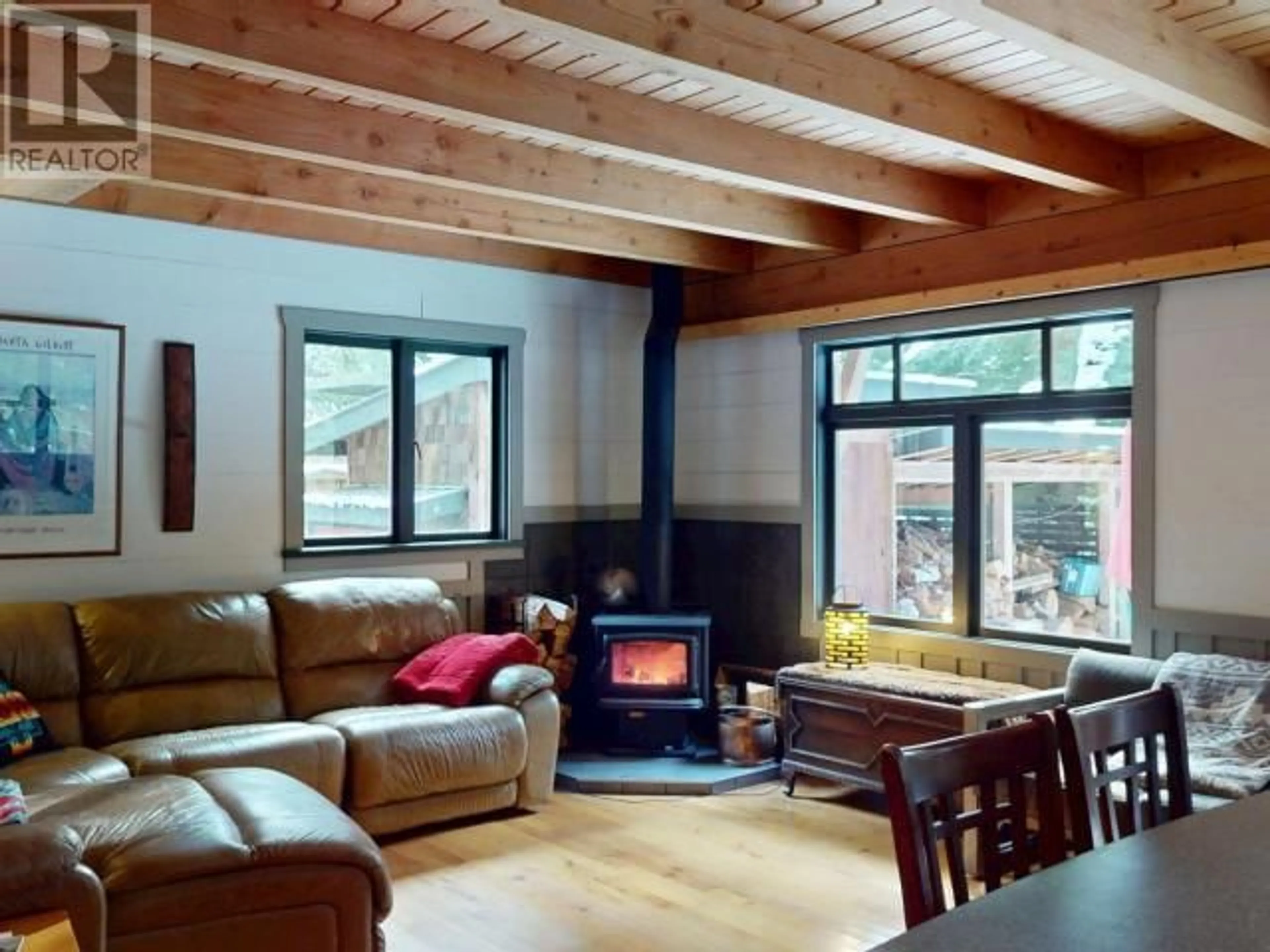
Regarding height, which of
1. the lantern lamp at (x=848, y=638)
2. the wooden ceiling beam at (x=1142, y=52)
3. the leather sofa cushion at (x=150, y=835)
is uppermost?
the wooden ceiling beam at (x=1142, y=52)

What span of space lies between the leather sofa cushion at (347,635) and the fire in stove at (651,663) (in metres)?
0.94

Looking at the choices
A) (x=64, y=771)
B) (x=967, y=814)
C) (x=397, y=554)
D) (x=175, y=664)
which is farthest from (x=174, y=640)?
(x=967, y=814)

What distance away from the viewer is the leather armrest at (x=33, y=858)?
244cm

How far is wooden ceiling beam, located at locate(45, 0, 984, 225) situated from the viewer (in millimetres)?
3004

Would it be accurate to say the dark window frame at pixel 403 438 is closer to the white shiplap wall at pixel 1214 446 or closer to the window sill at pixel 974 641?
the window sill at pixel 974 641

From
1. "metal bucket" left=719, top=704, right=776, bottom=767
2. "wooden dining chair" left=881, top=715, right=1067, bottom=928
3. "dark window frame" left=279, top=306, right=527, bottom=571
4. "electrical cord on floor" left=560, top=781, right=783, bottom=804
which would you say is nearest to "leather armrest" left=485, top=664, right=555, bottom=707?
"electrical cord on floor" left=560, top=781, right=783, bottom=804

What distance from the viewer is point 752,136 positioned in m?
4.15

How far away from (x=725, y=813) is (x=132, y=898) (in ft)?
9.13

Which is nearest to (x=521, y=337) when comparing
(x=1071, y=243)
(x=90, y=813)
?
(x=1071, y=243)

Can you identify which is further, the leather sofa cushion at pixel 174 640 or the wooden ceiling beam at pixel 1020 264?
the leather sofa cushion at pixel 174 640

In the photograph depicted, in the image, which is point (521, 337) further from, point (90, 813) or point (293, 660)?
point (90, 813)

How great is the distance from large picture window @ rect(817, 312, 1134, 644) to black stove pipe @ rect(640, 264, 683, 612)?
0.85 metres

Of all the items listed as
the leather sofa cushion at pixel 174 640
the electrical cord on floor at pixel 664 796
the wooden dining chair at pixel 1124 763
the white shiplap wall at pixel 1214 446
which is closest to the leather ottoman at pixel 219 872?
the leather sofa cushion at pixel 174 640

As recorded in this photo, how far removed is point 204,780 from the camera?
11.7ft
